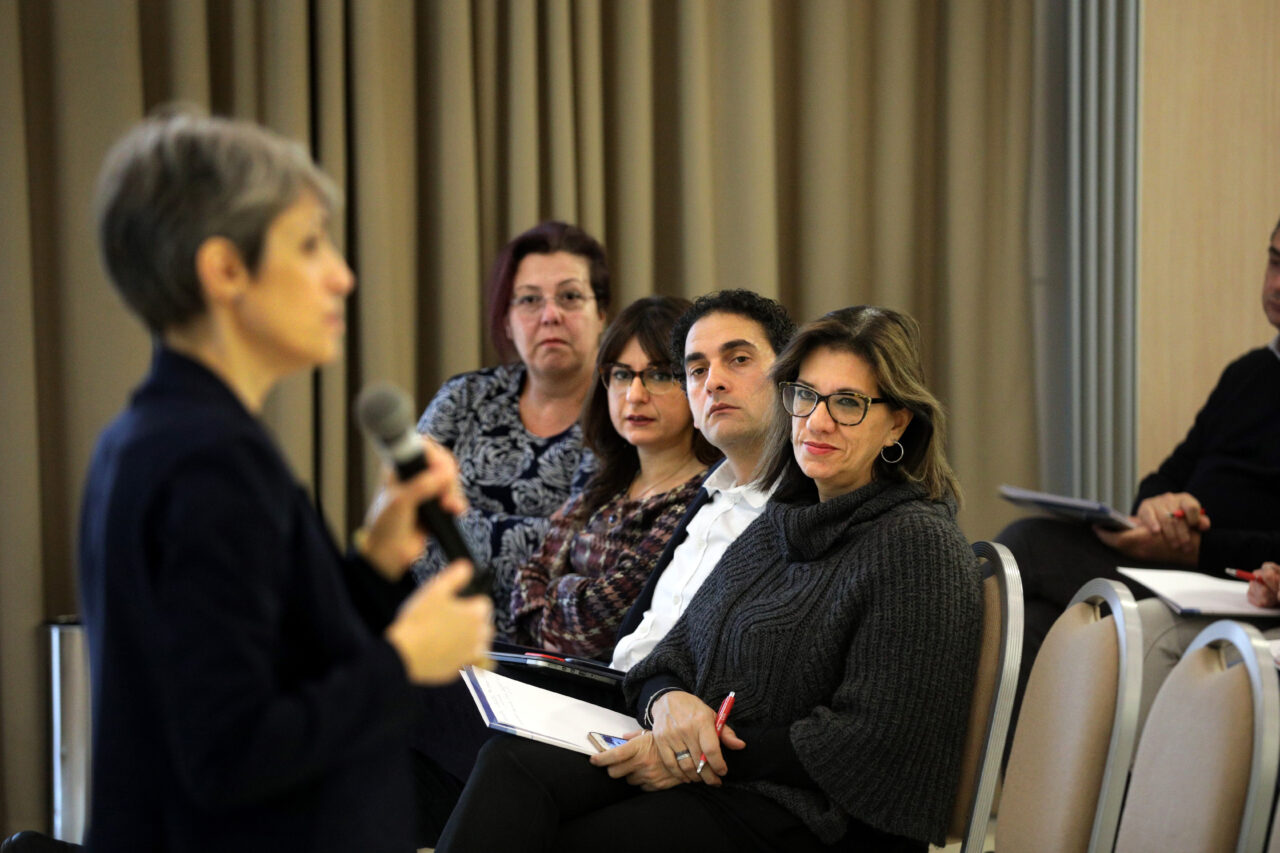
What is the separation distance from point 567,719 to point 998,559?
75 cm

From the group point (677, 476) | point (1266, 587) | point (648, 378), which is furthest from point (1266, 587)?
point (648, 378)

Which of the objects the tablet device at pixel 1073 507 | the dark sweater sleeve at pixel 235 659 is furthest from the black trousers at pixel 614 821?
the tablet device at pixel 1073 507

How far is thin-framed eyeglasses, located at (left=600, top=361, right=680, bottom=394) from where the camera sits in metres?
2.56

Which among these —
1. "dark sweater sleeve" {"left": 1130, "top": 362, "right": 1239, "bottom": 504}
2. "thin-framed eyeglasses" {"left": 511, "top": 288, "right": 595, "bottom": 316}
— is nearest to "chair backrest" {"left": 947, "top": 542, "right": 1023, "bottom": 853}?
"thin-framed eyeglasses" {"left": 511, "top": 288, "right": 595, "bottom": 316}

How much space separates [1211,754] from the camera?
1.36 metres

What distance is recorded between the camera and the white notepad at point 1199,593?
96.4 inches

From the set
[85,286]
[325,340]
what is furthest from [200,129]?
[85,286]

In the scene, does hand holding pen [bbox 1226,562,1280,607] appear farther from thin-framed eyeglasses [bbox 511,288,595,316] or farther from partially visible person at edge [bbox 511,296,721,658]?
thin-framed eyeglasses [bbox 511,288,595,316]

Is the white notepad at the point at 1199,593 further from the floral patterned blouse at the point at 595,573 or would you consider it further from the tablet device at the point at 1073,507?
the floral patterned blouse at the point at 595,573

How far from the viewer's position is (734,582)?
6.61ft

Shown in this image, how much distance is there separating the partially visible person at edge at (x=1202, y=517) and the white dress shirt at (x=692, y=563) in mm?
971

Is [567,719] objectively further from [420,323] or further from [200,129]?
[420,323]

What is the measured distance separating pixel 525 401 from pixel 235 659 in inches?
92.1

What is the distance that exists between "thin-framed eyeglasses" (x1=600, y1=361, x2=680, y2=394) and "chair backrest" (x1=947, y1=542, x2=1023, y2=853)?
956mm
